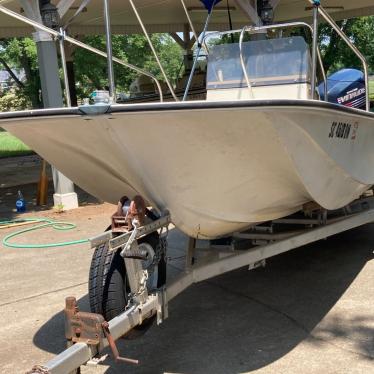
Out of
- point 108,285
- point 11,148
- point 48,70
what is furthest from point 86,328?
point 11,148

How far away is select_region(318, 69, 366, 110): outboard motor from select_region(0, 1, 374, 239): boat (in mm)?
602

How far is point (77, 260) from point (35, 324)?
5.18ft

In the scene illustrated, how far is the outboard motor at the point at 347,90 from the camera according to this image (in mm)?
4621

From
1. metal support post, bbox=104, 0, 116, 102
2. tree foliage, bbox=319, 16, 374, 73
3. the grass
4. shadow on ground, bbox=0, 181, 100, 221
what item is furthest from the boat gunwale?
tree foliage, bbox=319, 16, 374, 73

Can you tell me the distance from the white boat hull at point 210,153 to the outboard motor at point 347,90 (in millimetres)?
683

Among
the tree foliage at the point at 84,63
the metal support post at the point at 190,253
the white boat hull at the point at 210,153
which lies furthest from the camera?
the tree foliage at the point at 84,63

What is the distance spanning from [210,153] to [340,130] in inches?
41.0

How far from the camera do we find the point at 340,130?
360 cm

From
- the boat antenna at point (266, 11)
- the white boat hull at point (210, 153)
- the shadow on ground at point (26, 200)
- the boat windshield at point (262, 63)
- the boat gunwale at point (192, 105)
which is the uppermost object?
the boat antenna at point (266, 11)

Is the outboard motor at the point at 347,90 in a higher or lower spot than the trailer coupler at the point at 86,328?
higher

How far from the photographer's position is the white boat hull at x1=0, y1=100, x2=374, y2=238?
2893 millimetres

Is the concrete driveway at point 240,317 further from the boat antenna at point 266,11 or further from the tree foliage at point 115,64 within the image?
the tree foliage at point 115,64

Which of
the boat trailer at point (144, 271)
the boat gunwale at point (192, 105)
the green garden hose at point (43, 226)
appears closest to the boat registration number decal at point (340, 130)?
the boat gunwale at point (192, 105)

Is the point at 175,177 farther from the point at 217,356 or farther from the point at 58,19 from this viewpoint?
the point at 58,19
